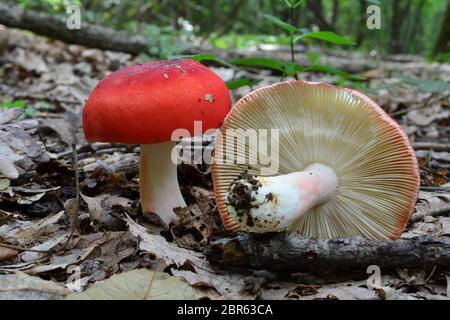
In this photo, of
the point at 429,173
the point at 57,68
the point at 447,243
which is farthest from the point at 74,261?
the point at 57,68

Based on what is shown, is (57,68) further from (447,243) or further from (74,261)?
(447,243)

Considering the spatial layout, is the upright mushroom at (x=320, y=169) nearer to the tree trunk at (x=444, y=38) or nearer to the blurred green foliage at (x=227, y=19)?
the blurred green foliage at (x=227, y=19)

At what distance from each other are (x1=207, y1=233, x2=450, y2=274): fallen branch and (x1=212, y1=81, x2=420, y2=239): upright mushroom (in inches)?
3.3

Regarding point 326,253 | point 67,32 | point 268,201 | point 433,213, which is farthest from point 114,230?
point 67,32

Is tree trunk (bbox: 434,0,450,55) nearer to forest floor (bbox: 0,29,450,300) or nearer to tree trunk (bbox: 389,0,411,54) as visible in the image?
tree trunk (bbox: 389,0,411,54)

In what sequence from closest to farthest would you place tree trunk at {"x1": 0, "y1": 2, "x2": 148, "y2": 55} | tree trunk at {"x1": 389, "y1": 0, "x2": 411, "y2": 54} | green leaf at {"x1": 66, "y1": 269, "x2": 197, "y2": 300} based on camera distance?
green leaf at {"x1": 66, "y1": 269, "x2": 197, "y2": 300}
tree trunk at {"x1": 0, "y1": 2, "x2": 148, "y2": 55}
tree trunk at {"x1": 389, "y1": 0, "x2": 411, "y2": 54}

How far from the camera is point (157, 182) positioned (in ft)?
8.63

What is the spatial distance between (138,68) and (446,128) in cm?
373

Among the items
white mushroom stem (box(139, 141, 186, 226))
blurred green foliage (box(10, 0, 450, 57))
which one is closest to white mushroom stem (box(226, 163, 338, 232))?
white mushroom stem (box(139, 141, 186, 226))

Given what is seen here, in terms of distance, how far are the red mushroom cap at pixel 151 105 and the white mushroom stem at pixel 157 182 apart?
16.5 inches

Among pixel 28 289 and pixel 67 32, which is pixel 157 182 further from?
pixel 67 32

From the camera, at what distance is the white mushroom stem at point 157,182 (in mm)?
2609

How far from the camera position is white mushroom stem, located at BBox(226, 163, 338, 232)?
199 cm

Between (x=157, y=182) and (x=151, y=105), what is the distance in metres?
0.65
